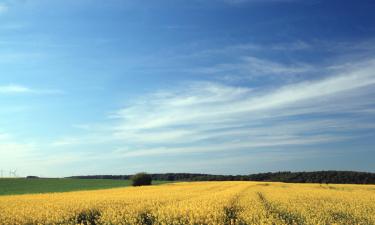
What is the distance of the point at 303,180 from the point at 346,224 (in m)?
83.6

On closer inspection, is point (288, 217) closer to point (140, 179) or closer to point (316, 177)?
point (140, 179)

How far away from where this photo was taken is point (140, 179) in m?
85.9

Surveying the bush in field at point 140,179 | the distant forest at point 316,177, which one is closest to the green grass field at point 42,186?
the bush in field at point 140,179

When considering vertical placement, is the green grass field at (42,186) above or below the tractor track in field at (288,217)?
above

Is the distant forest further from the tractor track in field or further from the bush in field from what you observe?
the tractor track in field

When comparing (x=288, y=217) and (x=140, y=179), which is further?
(x=140, y=179)

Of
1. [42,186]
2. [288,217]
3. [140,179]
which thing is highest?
[140,179]

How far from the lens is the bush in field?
85625 millimetres

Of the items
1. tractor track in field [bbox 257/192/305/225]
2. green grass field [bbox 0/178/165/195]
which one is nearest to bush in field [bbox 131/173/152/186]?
green grass field [bbox 0/178/165/195]

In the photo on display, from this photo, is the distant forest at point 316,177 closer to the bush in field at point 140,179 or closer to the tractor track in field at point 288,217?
the bush in field at point 140,179

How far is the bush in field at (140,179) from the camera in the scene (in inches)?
3371

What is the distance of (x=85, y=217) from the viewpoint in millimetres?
23422

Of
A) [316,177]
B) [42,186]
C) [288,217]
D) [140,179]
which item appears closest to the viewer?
[288,217]

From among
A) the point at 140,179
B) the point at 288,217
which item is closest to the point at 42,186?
the point at 140,179
